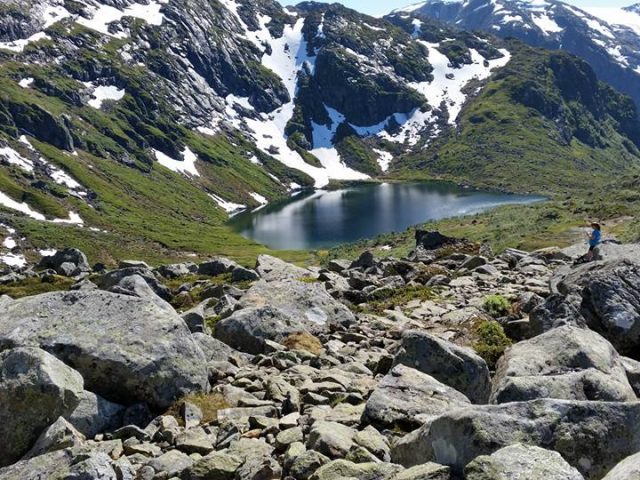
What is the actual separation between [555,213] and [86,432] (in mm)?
116834

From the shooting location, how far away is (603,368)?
42.3ft

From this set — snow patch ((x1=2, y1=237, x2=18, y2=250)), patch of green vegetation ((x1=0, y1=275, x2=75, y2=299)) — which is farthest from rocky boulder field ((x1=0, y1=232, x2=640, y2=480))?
snow patch ((x1=2, y1=237, x2=18, y2=250))

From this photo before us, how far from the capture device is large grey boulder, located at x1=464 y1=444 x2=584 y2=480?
642 cm

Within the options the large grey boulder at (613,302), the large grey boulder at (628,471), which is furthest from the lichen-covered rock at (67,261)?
the large grey boulder at (628,471)

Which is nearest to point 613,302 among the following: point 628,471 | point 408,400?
point 408,400

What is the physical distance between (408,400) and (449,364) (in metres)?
2.79

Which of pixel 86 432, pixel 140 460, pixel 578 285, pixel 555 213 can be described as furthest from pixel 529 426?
pixel 555 213

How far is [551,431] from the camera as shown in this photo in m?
8.16

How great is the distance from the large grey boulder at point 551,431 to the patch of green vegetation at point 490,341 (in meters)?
8.71

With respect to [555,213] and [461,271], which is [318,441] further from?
[555,213]

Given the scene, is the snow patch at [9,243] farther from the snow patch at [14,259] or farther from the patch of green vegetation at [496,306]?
the patch of green vegetation at [496,306]

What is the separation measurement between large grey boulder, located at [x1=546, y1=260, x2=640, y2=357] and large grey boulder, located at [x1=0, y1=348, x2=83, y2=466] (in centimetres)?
1448

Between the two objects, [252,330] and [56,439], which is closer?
[56,439]

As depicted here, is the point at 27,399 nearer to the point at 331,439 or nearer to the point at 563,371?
the point at 331,439
